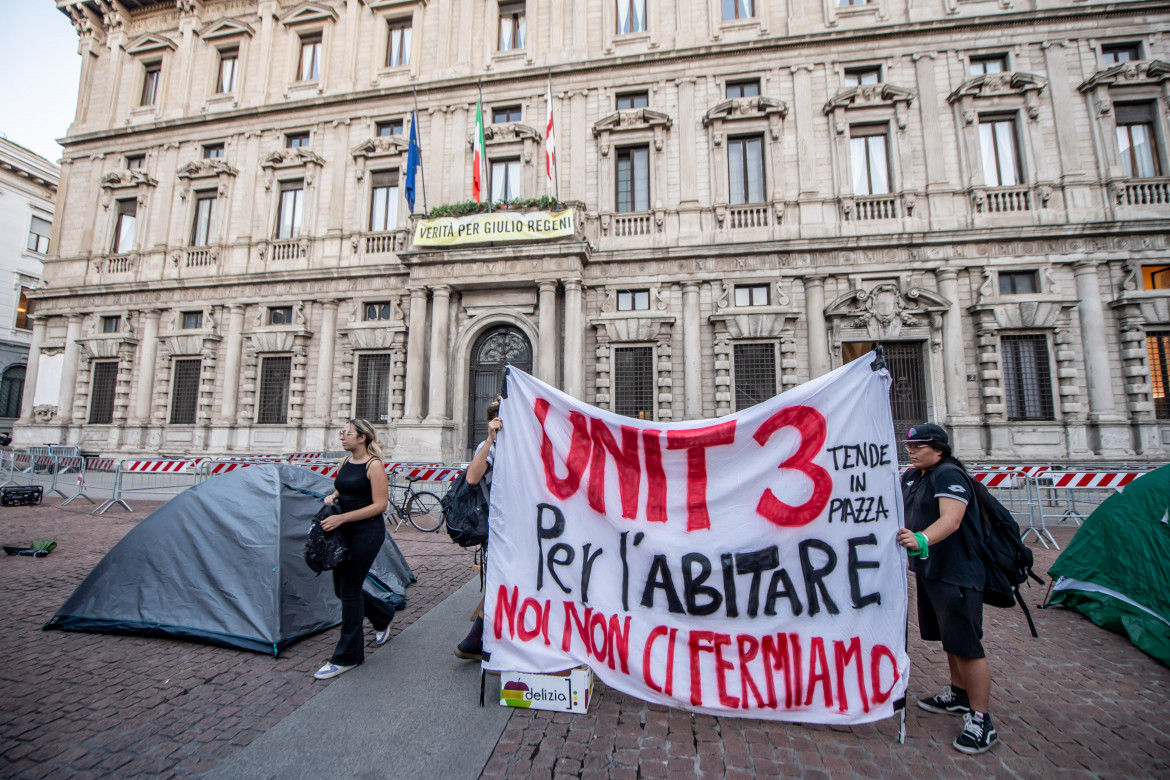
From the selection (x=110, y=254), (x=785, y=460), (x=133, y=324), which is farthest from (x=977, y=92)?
(x=110, y=254)

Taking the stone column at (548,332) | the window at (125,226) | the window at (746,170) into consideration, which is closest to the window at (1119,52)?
the window at (746,170)

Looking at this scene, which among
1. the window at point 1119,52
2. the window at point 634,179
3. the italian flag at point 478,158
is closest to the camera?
the window at point 1119,52

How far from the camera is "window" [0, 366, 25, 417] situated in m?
27.7

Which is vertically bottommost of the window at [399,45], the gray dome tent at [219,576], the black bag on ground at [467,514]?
the gray dome tent at [219,576]

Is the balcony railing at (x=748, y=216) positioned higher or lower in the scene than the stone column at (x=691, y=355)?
higher

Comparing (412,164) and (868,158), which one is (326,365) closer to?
(412,164)

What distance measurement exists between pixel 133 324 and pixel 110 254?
356 cm

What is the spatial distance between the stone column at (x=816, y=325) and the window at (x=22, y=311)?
40.8 metres

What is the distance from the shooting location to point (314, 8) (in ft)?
66.5

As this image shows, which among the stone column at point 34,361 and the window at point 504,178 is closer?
the window at point 504,178

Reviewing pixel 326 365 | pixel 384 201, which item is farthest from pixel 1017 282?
pixel 326 365

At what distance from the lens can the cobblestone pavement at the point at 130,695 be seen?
3.03 metres

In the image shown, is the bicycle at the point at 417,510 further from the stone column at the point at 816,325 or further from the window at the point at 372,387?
the stone column at the point at 816,325

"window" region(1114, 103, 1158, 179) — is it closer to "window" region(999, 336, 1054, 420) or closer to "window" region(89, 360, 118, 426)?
"window" region(999, 336, 1054, 420)
